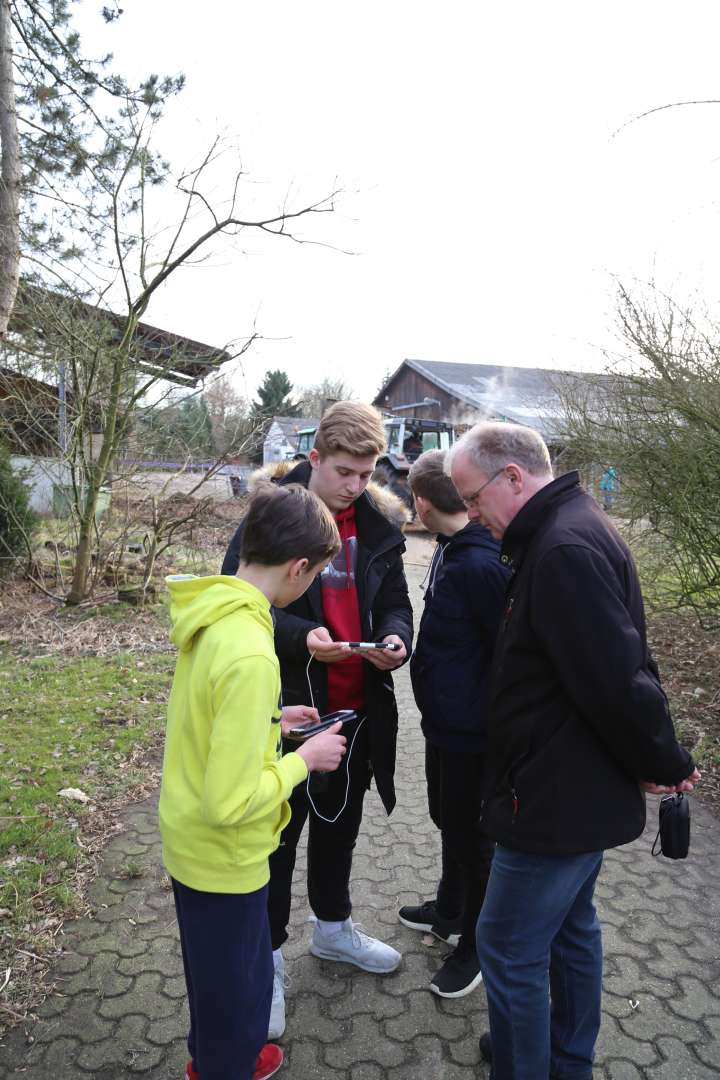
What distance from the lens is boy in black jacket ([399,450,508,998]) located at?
7.49ft

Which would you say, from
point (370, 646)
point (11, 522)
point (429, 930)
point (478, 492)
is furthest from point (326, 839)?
point (11, 522)

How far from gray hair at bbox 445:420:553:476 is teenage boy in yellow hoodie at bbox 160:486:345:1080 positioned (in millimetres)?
464

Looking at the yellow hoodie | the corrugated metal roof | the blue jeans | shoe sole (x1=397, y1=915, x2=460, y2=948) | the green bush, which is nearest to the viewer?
the yellow hoodie

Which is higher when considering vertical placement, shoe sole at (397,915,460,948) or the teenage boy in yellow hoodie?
the teenage boy in yellow hoodie

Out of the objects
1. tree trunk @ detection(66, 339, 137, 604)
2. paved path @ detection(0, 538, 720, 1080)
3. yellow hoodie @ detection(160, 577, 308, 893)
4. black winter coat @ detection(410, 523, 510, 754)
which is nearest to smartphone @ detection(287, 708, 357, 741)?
yellow hoodie @ detection(160, 577, 308, 893)

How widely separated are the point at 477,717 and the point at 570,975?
743 mm

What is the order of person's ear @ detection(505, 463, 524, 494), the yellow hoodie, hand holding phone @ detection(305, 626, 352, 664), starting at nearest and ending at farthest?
the yellow hoodie → person's ear @ detection(505, 463, 524, 494) → hand holding phone @ detection(305, 626, 352, 664)

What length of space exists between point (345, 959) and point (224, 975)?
4.13 ft

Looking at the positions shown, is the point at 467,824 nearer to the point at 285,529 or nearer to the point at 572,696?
the point at 572,696

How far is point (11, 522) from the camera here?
814cm

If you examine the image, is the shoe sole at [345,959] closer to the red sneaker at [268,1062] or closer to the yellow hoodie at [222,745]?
the red sneaker at [268,1062]

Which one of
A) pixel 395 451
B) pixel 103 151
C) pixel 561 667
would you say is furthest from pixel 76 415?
pixel 395 451

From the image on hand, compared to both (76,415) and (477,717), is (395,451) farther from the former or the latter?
(477,717)

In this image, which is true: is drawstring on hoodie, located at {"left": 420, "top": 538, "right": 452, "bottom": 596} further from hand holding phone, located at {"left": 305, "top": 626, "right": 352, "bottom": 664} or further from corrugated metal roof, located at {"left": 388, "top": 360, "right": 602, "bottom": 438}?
corrugated metal roof, located at {"left": 388, "top": 360, "right": 602, "bottom": 438}
